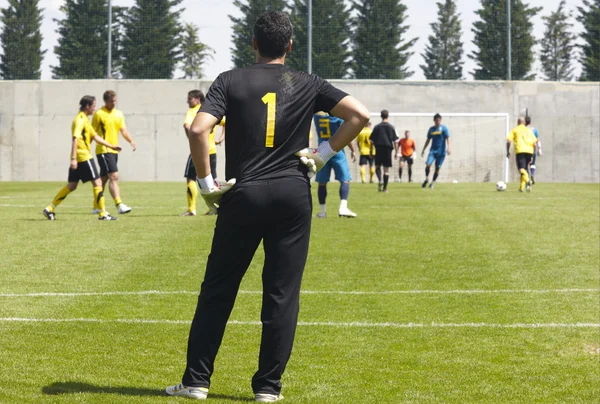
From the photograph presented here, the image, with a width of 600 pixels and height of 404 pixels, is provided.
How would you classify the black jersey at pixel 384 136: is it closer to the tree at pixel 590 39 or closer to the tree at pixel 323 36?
the tree at pixel 323 36

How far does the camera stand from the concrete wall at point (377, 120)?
3762 cm

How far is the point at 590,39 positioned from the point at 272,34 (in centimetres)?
3464

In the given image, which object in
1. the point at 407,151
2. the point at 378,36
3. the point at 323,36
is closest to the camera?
the point at 323,36

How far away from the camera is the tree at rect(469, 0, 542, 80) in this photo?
3647 centimetres

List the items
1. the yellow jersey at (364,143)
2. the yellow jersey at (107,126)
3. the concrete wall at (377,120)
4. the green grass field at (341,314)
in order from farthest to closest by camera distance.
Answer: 1. the concrete wall at (377,120)
2. the yellow jersey at (364,143)
3. the yellow jersey at (107,126)
4. the green grass field at (341,314)

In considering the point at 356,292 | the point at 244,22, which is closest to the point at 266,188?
the point at 356,292

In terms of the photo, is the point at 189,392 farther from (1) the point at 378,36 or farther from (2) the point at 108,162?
(1) the point at 378,36

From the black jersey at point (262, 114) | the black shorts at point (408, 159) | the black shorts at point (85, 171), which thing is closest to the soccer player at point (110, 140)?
the black shorts at point (85, 171)

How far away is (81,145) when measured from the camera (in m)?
16.1

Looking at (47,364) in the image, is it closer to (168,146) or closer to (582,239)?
(582,239)

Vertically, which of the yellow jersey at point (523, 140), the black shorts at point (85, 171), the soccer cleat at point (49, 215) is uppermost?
the yellow jersey at point (523, 140)

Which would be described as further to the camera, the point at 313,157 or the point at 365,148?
the point at 365,148

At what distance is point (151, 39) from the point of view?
116 feet

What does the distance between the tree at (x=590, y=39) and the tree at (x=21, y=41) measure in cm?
1999
